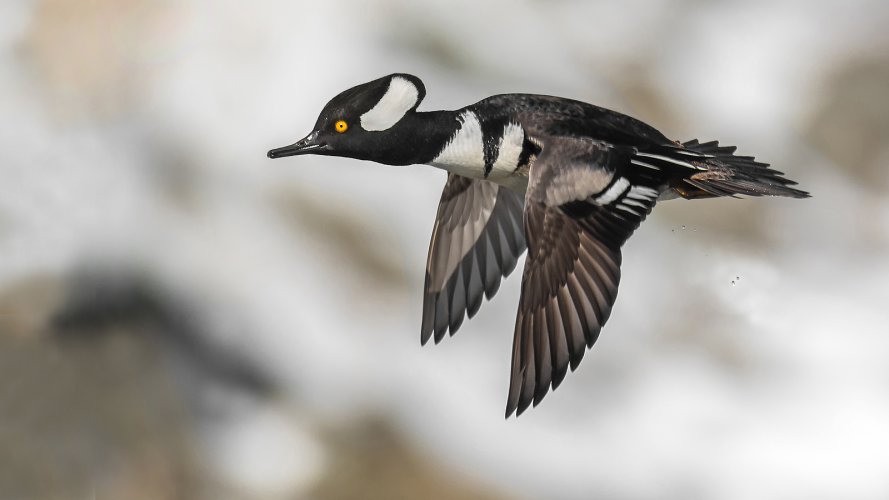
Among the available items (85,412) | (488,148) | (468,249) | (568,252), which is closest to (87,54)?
(85,412)

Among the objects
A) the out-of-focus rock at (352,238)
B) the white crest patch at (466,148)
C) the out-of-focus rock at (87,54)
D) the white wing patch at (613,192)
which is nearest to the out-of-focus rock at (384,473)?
the out-of-focus rock at (352,238)

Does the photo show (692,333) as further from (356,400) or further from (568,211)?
(568,211)

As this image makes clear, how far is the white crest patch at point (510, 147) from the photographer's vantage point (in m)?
3.24

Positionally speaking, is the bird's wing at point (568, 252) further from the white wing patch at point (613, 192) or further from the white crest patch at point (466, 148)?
the white crest patch at point (466, 148)

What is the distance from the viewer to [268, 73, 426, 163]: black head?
3123 mm

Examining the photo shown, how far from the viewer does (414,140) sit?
322 cm

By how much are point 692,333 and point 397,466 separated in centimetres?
172

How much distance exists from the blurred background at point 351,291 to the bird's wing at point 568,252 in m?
2.66

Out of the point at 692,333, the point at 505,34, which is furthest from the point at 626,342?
the point at 505,34

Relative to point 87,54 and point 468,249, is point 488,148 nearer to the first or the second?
point 468,249

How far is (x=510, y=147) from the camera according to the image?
10.6 feet

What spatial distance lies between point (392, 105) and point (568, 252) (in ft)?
2.01

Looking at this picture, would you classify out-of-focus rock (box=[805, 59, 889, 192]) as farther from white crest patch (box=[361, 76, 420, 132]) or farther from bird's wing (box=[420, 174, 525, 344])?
white crest patch (box=[361, 76, 420, 132])

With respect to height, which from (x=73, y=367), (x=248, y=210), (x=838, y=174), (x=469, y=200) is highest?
(x=838, y=174)
